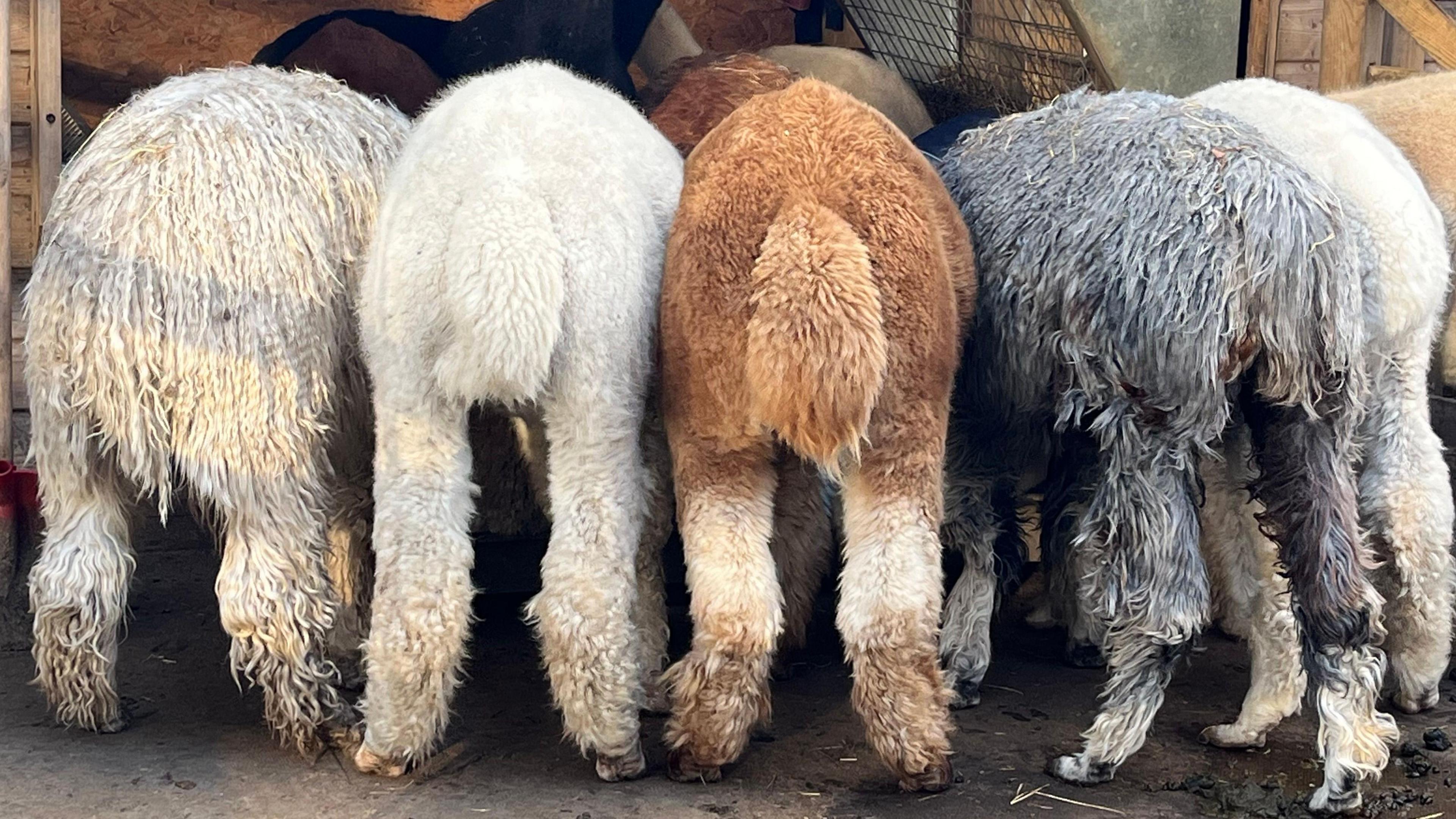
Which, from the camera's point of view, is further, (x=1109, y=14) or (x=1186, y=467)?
(x=1109, y=14)

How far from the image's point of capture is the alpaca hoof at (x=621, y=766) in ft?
11.9

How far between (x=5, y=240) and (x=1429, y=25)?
16.6 ft

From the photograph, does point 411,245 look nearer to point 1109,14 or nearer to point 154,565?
point 154,565

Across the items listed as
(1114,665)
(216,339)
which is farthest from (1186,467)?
(216,339)

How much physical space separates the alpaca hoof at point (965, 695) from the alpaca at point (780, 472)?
0.49 m

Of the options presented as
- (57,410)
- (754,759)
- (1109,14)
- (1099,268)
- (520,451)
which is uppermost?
(1109,14)

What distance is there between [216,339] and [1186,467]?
2396 mm

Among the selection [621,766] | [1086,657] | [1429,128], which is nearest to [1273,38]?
[1429,128]

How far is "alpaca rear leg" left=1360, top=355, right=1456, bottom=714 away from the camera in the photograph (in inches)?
158

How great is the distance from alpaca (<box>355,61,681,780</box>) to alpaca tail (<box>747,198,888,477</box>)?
41 centimetres

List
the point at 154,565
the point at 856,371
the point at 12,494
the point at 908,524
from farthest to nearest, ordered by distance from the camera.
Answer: the point at 154,565, the point at 12,494, the point at 908,524, the point at 856,371

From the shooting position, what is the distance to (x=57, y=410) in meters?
3.63

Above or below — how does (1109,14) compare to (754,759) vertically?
above

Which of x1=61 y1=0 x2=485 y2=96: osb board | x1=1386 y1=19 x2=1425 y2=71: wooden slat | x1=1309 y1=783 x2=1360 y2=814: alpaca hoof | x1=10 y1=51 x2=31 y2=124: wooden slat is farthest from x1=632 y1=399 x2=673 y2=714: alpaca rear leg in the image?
x1=1386 y1=19 x2=1425 y2=71: wooden slat
